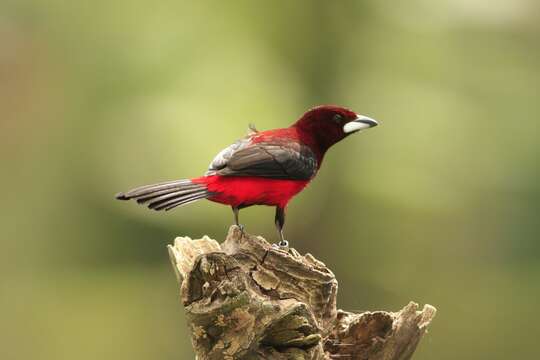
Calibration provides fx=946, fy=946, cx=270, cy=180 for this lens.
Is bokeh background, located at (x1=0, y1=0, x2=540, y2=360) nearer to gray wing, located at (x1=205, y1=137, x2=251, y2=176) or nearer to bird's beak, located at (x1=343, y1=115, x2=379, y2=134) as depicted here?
bird's beak, located at (x1=343, y1=115, x2=379, y2=134)

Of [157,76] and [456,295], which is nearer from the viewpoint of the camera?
[157,76]

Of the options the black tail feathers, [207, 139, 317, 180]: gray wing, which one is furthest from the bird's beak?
the black tail feathers

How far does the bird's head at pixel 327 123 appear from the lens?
630cm

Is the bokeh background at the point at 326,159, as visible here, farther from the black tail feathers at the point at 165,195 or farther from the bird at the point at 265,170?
the black tail feathers at the point at 165,195

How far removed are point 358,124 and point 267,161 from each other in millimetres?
912

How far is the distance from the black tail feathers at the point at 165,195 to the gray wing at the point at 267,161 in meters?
0.25

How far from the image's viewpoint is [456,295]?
12.8 m

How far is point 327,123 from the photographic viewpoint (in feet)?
20.8

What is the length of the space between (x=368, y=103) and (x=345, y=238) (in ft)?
6.22

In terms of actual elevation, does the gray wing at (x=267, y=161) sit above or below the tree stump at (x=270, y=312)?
above

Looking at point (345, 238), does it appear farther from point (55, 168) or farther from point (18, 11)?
point (18, 11)

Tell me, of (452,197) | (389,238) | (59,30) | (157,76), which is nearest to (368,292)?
(389,238)

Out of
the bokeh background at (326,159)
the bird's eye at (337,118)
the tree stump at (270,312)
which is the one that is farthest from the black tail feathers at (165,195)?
the bokeh background at (326,159)

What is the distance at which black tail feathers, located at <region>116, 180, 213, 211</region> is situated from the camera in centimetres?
489
